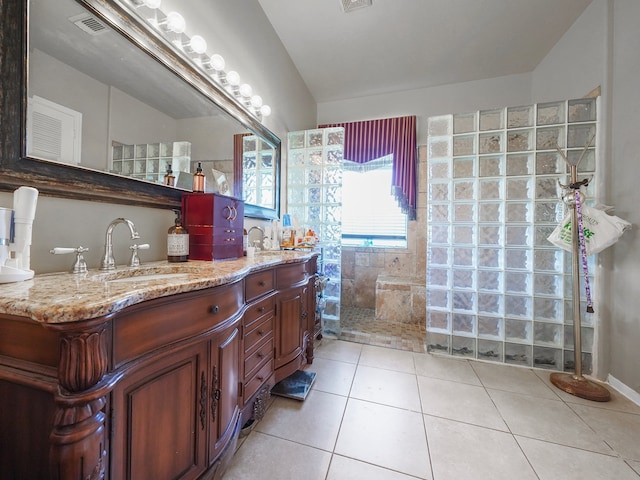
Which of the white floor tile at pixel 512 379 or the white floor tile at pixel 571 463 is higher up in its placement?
the white floor tile at pixel 512 379

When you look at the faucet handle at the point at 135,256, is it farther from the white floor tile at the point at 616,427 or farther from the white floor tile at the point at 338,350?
the white floor tile at the point at 616,427

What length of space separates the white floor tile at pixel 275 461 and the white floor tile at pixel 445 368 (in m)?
1.09

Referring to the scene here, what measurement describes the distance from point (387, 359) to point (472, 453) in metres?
0.92

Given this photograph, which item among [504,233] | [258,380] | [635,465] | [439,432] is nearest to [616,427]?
[635,465]

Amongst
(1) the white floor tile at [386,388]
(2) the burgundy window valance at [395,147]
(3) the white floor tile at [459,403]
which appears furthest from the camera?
(2) the burgundy window valance at [395,147]

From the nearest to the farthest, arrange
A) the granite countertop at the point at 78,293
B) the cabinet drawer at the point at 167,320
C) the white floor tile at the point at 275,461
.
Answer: the granite countertop at the point at 78,293, the cabinet drawer at the point at 167,320, the white floor tile at the point at 275,461

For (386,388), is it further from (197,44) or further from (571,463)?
(197,44)

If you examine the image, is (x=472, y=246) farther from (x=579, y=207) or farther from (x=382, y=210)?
(x=382, y=210)

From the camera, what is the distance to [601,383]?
1.76 meters

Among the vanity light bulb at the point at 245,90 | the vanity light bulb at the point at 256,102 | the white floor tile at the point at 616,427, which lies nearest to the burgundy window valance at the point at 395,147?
the vanity light bulb at the point at 256,102

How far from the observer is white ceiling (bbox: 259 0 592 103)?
2049 mm

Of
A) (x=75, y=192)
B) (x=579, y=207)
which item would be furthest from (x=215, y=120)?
(x=579, y=207)

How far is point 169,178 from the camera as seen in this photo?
4.16 feet

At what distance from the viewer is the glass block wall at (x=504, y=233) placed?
6.29ft
